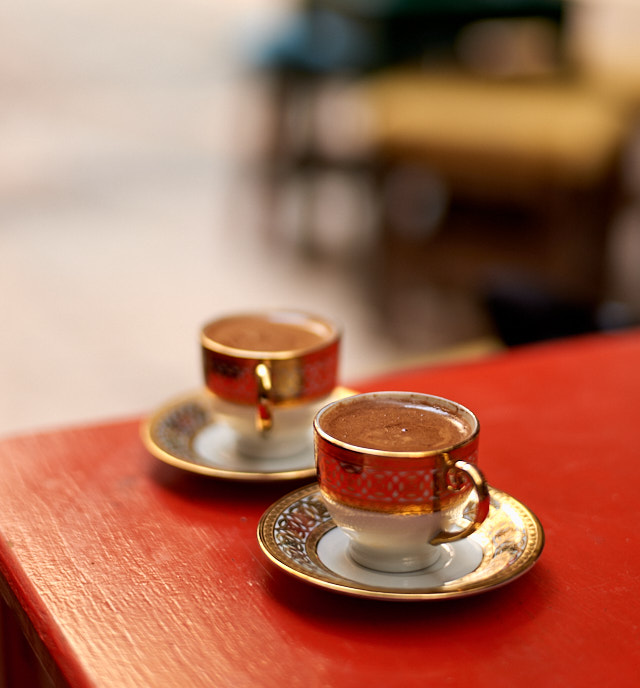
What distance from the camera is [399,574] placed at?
0.52m

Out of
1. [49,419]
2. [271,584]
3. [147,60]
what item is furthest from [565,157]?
[147,60]

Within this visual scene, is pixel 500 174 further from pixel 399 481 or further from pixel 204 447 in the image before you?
pixel 399 481

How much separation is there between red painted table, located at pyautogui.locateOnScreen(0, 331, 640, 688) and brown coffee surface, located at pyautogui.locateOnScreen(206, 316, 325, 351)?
0.10m

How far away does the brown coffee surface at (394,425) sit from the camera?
52 cm

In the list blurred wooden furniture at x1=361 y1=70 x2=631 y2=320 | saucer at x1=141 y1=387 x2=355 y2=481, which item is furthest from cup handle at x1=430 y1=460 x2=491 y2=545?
blurred wooden furniture at x1=361 y1=70 x2=631 y2=320

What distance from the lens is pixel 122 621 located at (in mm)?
496

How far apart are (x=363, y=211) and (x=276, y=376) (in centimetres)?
258

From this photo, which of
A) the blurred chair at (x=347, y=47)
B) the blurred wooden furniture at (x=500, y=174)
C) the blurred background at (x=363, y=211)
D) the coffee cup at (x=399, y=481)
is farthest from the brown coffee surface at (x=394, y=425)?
the blurred chair at (x=347, y=47)

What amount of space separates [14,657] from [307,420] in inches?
10.6

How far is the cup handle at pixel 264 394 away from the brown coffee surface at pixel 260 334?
4 centimetres

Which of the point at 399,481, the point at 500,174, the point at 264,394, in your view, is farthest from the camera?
the point at 500,174

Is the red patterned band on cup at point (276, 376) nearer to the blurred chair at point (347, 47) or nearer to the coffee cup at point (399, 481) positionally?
the coffee cup at point (399, 481)

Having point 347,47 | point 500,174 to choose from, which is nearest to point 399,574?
point 500,174

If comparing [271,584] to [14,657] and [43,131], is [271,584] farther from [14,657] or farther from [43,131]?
[43,131]
